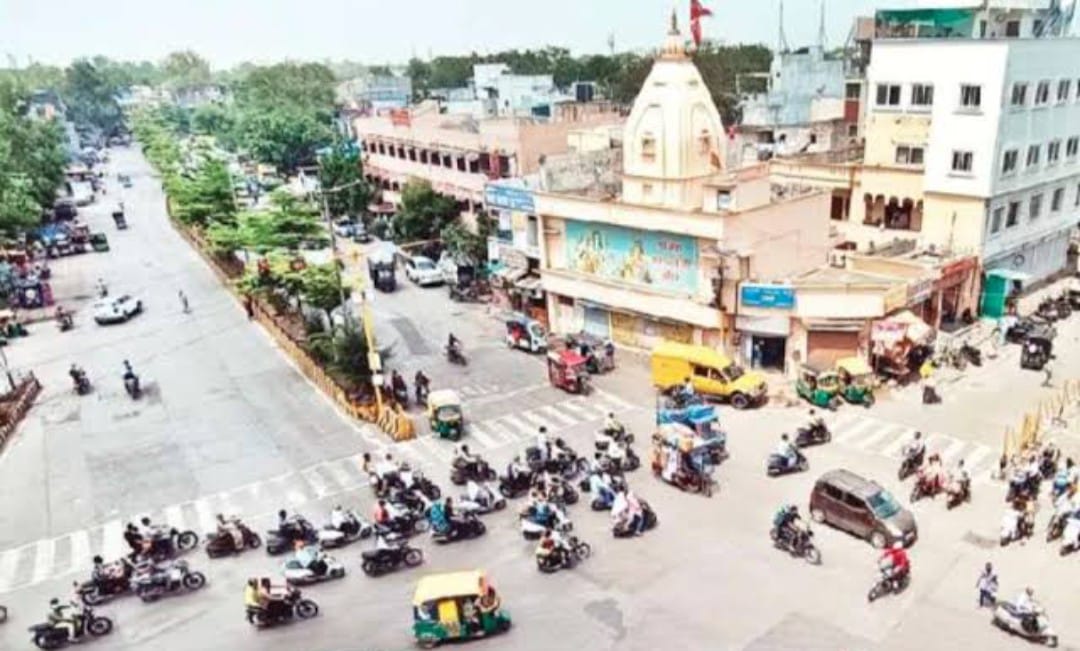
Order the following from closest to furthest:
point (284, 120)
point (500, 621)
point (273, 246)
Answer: point (500, 621) → point (273, 246) → point (284, 120)

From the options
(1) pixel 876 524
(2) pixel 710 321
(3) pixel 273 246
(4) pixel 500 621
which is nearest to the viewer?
(4) pixel 500 621

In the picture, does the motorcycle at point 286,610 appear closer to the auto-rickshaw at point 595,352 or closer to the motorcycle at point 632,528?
the motorcycle at point 632,528

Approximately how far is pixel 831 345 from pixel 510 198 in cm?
1941

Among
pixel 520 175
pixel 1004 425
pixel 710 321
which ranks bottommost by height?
pixel 1004 425

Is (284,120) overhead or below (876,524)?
overhead

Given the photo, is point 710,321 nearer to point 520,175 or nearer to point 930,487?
point 930,487

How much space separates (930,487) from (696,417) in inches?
287

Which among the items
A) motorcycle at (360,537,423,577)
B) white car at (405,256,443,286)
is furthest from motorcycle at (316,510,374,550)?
white car at (405,256,443,286)

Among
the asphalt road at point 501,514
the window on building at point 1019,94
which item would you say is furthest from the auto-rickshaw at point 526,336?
the window on building at point 1019,94

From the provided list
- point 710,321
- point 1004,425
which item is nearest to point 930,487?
point 1004,425

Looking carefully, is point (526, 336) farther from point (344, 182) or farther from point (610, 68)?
point (610, 68)

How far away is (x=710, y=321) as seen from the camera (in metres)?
35.2

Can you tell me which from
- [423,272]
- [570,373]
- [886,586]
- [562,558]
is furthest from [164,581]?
[423,272]

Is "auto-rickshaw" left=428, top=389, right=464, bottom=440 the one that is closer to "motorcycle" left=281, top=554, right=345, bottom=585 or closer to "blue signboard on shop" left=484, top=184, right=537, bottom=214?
"motorcycle" left=281, top=554, right=345, bottom=585
